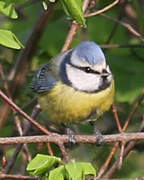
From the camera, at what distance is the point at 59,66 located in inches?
132

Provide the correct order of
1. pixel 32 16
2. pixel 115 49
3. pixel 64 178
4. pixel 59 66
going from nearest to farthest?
1. pixel 64 178
2. pixel 59 66
3. pixel 115 49
4. pixel 32 16

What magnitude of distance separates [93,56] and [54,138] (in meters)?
0.60

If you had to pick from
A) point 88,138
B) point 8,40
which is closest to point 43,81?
point 88,138

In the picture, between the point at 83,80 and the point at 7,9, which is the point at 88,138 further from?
the point at 7,9

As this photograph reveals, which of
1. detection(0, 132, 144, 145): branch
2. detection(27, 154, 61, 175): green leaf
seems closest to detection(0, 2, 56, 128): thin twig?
detection(0, 132, 144, 145): branch

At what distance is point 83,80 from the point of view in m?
3.13

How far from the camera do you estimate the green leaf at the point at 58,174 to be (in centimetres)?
202

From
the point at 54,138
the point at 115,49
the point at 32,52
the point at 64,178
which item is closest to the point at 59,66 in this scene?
the point at 32,52

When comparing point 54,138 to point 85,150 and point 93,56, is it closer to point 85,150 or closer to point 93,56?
point 93,56

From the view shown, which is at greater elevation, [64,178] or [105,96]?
[64,178]

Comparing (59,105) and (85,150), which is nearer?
(59,105)

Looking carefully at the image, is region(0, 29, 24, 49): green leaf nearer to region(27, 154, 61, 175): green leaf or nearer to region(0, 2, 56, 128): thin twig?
region(27, 154, 61, 175): green leaf

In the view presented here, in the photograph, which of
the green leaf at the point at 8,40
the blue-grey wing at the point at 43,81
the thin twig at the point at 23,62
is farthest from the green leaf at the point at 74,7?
the thin twig at the point at 23,62

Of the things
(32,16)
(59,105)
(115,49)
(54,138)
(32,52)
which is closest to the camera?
(54,138)
